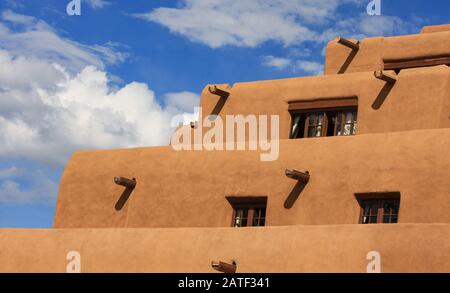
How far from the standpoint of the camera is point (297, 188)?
23.0 m

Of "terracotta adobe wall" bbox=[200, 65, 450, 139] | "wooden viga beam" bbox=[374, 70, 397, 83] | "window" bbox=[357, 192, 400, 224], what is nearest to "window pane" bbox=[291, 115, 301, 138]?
"terracotta adobe wall" bbox=[200, 65, 450, 139]

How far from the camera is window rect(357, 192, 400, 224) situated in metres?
21.5

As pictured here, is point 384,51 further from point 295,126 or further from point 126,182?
point 126,182

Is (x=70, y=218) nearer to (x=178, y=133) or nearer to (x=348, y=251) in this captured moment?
(x=178, y=133)

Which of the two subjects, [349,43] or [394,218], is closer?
[394,218]

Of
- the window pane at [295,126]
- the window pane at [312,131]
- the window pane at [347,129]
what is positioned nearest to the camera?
the window pane at [347,129]

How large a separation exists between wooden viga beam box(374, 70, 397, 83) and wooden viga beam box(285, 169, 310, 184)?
3.69 meters

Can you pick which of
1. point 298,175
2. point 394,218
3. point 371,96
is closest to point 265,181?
point 298,175

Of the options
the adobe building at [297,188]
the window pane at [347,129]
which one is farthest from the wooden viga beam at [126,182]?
the window pane at [347,129]

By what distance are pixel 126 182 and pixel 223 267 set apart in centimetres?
590

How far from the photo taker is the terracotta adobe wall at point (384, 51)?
27.1m

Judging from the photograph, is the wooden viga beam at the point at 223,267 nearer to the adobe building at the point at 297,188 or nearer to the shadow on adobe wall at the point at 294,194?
the adobe building at the point at 297,188

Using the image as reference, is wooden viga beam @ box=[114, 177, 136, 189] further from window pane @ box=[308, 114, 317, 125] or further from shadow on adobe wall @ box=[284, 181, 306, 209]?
window pane @ box=[308, 114, 317, 125]

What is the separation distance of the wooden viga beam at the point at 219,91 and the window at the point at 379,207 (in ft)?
24.2
